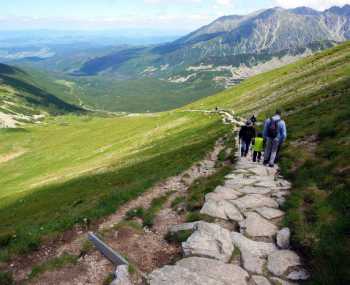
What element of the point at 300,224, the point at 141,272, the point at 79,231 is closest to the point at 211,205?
the point at 300,224

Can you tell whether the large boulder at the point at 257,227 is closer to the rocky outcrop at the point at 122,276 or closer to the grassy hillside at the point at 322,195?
the grassy hillside at the point at 322,195

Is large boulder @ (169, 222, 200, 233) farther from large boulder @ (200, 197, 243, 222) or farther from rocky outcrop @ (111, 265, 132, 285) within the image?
rocky outcrop @ (111, 265, 132, 285)

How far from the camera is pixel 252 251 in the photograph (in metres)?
14.8

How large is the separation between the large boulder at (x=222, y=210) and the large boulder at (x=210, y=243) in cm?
172

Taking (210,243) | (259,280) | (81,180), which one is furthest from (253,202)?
(81,180)

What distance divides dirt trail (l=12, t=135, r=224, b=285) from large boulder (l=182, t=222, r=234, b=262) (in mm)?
1058

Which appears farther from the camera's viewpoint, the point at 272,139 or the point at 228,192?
the point at 272,139

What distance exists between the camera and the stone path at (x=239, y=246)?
12.9m

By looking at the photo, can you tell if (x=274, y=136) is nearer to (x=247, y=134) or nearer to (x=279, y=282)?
(x=247, y=134)

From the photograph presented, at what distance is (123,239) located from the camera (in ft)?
57.3

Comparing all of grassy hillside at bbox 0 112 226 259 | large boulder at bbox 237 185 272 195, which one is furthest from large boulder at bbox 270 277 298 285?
grassy hillside at bbox 0 112 226 259

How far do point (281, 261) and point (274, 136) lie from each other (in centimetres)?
1589

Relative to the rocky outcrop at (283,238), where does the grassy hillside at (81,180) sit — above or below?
below

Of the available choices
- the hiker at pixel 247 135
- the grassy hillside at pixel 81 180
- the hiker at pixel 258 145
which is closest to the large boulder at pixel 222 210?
the grassy hillside at pixel 81 180
